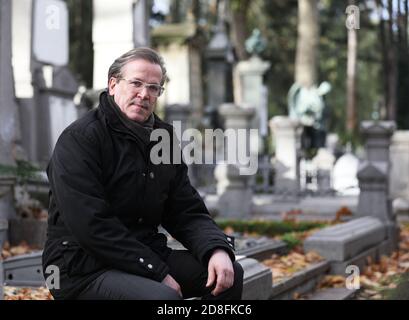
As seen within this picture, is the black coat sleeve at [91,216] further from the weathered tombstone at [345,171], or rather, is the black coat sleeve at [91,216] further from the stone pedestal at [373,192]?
the weathered tombstone at [345,171]

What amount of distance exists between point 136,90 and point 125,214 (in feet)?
1.74

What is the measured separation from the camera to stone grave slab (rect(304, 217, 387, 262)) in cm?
846

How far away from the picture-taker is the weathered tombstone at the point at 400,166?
760 inches

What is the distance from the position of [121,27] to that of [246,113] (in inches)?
200

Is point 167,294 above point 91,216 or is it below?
below

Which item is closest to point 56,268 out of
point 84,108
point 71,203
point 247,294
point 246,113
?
point 71,203

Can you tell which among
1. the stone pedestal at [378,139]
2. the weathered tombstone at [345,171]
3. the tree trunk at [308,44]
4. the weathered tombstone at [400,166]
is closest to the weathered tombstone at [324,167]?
the weathered tombstone at [345,171]

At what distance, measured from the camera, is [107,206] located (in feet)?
11.9

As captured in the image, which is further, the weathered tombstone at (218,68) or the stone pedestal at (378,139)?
the weathered tombstone at (218,68)

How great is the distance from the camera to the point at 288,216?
1398 cm

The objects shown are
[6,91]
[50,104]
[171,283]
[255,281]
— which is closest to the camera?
[171,283]

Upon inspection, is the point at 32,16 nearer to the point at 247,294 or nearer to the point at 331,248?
the point at 331,248

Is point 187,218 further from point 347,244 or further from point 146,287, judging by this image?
point 347,244

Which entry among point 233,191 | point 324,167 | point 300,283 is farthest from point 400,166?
point 300,283
